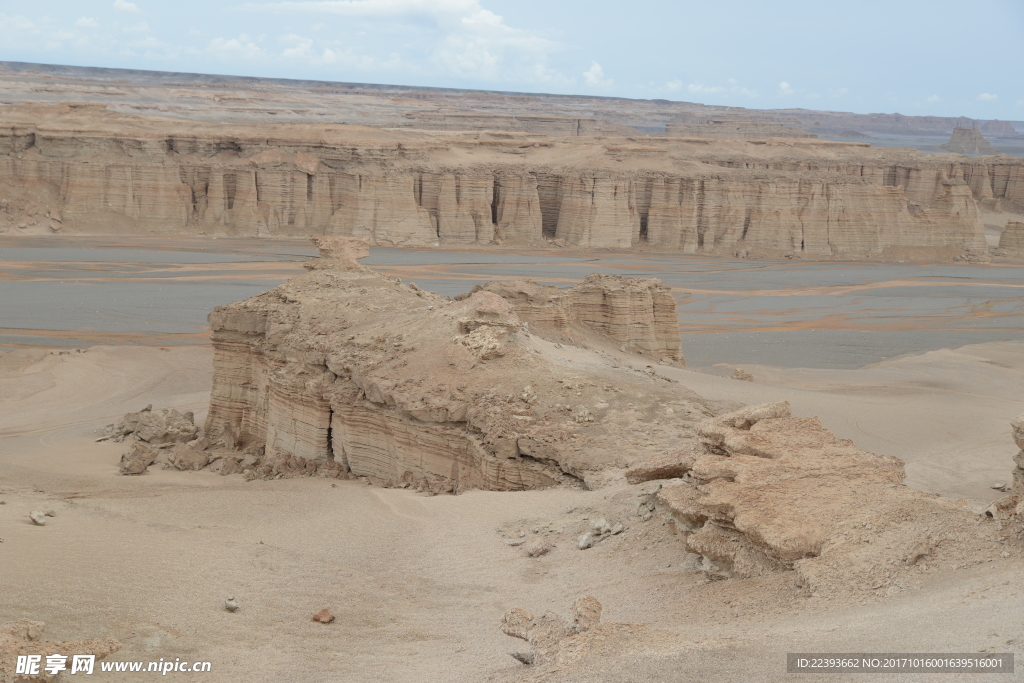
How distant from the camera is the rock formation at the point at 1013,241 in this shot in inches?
1953

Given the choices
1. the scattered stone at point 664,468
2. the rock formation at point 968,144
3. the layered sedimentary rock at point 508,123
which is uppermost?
the rock formation at point 968,144

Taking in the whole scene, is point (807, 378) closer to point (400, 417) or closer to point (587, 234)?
point (400, 417)

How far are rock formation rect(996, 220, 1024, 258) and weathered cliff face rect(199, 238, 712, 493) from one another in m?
44.7

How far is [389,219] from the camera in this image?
46094 mm

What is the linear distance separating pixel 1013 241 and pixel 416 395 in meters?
48.8

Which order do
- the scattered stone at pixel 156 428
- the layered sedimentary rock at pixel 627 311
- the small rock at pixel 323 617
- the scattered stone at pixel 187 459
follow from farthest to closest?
the layered sedimentary rock at pixel 627 311 → the scattered stone at pixel 156 428 → the scattered stone at pixel 187 459 → the small rock at pixel 323 617

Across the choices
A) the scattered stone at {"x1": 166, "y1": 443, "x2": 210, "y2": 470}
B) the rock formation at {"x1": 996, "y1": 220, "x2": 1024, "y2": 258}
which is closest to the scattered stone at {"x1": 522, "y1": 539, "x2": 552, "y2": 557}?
the scattered stone at {"x1": 166, "y1": 443, "x2": 210, "y2": 470}

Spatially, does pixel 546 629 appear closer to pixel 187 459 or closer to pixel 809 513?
pixel 809 513

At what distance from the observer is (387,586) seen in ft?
22.7

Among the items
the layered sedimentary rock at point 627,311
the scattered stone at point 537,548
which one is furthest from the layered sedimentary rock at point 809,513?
the layered sedimentary rock at point 627,311

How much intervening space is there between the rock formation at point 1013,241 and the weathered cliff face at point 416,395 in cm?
4468

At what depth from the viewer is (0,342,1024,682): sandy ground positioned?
4.64m

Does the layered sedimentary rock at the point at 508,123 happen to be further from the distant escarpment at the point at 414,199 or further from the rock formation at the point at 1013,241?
the rock formation at the point at 1013,241

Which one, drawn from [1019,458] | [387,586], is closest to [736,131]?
[1019,458]
